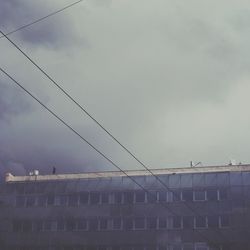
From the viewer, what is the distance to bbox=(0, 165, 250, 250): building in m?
54.4

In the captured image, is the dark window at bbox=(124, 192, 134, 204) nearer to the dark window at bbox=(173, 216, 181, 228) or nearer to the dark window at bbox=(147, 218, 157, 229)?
the dark window at bbox=(147, 218, 157, 229)

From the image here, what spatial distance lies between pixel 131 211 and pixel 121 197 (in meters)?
1.96

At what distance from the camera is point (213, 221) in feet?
179

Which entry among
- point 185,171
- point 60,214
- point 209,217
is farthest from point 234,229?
point 60,214

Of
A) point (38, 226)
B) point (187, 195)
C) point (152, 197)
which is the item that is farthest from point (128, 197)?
point (38, 226)

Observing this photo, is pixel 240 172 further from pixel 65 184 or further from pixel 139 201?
pixel 65 184

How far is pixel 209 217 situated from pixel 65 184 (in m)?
17.6

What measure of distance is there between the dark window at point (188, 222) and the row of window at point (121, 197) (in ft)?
6.62

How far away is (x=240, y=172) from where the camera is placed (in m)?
55.2

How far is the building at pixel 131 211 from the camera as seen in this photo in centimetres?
5438

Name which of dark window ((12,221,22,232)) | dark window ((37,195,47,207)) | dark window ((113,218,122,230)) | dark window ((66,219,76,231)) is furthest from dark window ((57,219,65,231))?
dark window ((113,218,122,230))

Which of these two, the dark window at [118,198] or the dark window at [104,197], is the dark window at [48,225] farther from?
the dark window at [118,198]

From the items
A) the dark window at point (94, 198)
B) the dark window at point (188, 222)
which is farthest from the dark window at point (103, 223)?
the dark window at point (188, 222)

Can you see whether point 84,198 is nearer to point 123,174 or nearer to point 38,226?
point 123,174
